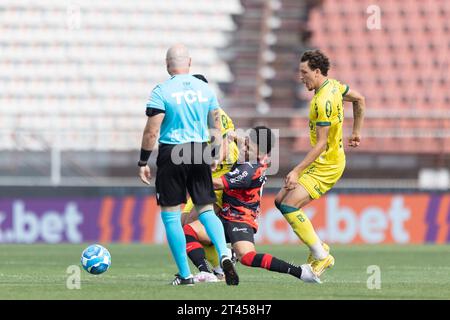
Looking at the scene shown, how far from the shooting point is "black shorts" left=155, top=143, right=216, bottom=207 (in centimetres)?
853

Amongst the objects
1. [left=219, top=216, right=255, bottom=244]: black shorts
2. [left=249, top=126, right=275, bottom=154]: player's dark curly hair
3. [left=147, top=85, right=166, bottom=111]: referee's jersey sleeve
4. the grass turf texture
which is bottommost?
the grass turf texture

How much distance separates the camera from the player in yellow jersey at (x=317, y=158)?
364 inches

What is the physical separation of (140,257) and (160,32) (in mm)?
9790

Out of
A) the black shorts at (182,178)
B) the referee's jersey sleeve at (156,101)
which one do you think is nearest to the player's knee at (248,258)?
the black shorts at (182,178)

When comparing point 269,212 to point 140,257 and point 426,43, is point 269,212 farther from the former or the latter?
point 426,43

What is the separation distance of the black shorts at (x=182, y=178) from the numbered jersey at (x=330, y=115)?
1200 millimetres

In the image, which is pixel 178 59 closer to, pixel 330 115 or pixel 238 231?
pixel 330 115

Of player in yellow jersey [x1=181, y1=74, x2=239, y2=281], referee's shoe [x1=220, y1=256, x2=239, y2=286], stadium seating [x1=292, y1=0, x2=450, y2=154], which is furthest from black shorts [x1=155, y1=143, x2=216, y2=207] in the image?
stadium seating [x1=292, y1=0, x2=450, y2=154]

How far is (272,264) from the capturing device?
29.2ft

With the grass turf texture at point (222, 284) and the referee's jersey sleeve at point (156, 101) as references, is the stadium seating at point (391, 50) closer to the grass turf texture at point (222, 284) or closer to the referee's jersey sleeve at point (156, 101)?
the grass turf texture at point (222, 284)

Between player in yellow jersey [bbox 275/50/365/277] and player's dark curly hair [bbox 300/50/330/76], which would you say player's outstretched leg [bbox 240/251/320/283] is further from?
player's dark curly hair [bbox 300/50/330/76]

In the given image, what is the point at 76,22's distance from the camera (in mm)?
22219

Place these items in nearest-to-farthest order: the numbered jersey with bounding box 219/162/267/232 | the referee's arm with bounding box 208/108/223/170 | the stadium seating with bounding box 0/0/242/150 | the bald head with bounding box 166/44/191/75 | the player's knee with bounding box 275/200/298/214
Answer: the bald head with bounding box 166/44/191/75
the referee's arm with bounding box 208/108/223/170
the player's knee with bounding box 275/200/298/214
the numbered jersey with bounding box 219/162/267/232
the stadium seating with bounding box 0/0/242/150

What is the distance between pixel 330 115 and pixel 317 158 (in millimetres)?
474
